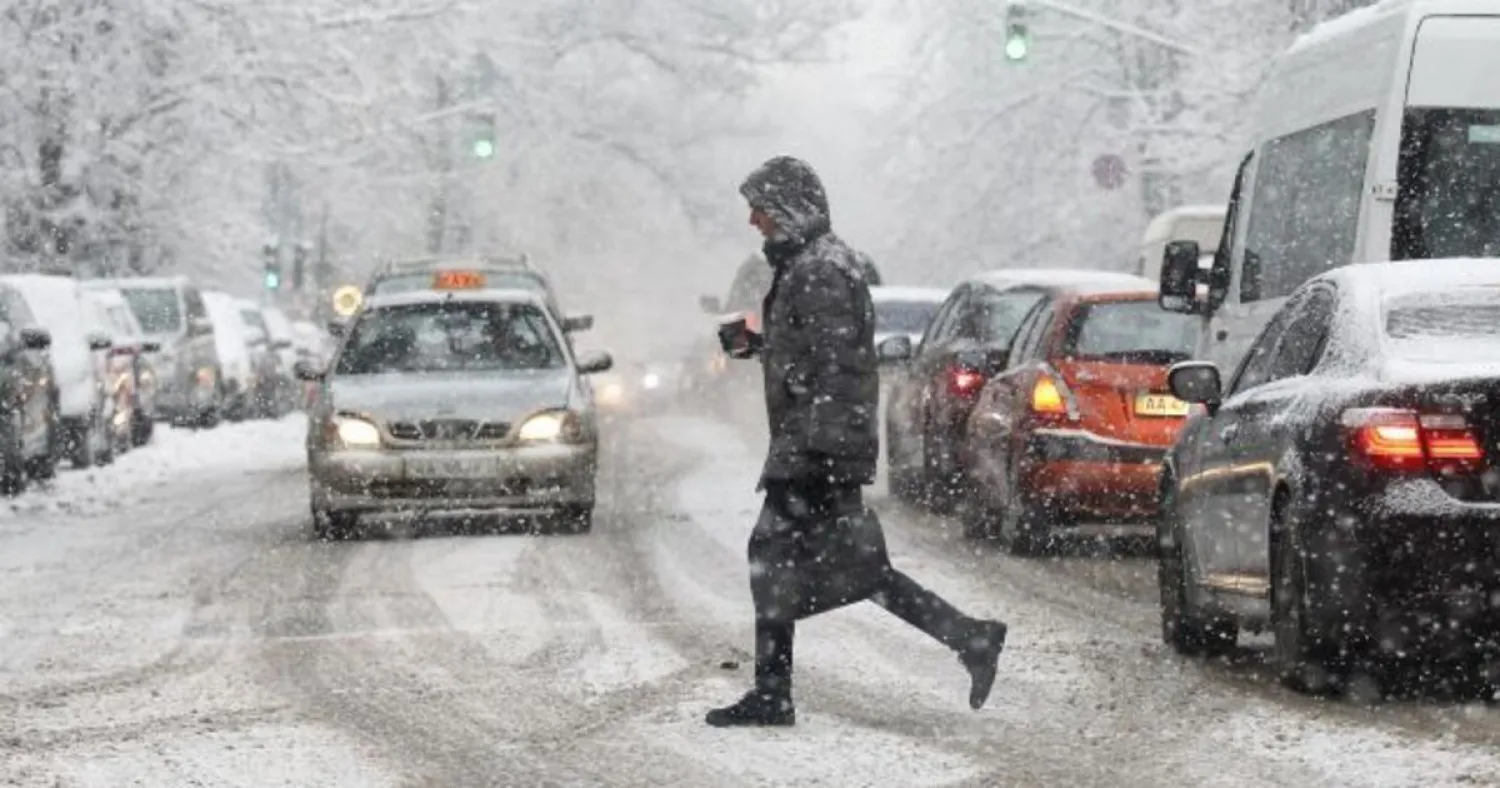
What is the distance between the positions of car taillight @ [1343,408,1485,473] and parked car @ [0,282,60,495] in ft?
48.6

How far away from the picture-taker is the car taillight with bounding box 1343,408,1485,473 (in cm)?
979

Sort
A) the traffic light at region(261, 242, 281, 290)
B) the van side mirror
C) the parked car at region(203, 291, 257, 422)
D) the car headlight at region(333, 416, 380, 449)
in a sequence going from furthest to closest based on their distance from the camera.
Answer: the traffic light at region(261, 242, 281, 290) → the parked car at region(203, 291, 257, 422) → the van side mirror → the car headlight at region(333, 416, 380, 449)

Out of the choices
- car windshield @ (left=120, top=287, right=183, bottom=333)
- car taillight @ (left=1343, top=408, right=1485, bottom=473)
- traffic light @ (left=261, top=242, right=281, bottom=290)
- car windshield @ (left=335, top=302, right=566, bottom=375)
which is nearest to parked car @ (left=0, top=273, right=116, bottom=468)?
car windshield @ (left=335, top=302, right=566, bottom=375)

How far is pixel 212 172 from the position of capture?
48469mm

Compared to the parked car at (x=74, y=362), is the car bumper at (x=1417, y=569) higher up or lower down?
higher up

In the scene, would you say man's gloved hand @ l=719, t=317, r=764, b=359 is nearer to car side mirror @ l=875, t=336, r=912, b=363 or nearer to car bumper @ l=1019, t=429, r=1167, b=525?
car bumper @ l=1019, t=429, r=1167, b=525

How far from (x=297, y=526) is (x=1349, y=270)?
10344mm

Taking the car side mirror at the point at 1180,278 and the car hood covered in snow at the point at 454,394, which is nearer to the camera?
the car side mirror at the point at 1180,278

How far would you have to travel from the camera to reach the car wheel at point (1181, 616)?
11.6 meters

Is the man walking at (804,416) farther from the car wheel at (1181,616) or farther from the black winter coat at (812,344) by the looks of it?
the car wheel at (1181,616)

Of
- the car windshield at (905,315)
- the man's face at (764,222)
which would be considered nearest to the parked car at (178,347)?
the car windshield at (905,315)

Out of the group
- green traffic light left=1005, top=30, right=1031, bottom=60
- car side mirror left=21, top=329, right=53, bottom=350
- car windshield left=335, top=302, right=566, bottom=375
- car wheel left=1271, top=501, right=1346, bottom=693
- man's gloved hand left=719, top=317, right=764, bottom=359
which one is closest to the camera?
man's gloved hand left=719, top=317, right=764, bottom=359

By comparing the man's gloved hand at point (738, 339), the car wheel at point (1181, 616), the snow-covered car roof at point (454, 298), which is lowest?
the car wheel at point (1181, 616)

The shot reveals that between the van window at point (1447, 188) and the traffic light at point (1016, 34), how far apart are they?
2277 cm
